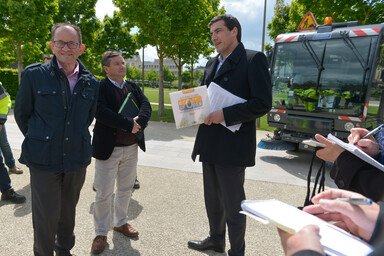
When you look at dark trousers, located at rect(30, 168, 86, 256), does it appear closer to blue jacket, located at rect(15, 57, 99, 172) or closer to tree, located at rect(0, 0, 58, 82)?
blue jacket, located at rect(15, 57, 99, 172)

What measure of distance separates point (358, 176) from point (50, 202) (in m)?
2.25

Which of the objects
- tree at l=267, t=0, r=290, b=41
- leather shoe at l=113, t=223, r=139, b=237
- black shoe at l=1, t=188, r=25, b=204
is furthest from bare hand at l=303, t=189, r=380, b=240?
tree at l=267, t=0, r=290, b=41

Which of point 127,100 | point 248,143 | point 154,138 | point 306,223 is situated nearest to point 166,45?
point 154,138

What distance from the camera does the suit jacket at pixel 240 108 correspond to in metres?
2.26

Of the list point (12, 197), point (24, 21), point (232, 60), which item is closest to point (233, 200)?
point (232, 60)

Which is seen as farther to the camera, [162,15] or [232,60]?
[162,15]

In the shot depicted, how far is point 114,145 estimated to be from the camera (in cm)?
284

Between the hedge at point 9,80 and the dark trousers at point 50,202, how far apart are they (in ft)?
71.3

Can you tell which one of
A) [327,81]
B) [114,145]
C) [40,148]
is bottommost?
[114,145]

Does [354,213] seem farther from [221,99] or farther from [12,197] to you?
[12,197]

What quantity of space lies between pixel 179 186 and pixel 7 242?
2.46 meters

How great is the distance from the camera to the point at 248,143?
240 centimetres

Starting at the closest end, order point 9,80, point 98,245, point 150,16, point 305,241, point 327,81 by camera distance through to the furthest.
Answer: point 305,241
point 98,245
point 327,81
point 150,16
point 9,80

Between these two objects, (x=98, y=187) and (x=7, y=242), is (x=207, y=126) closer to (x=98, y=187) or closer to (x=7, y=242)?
(x=98, y=187)
